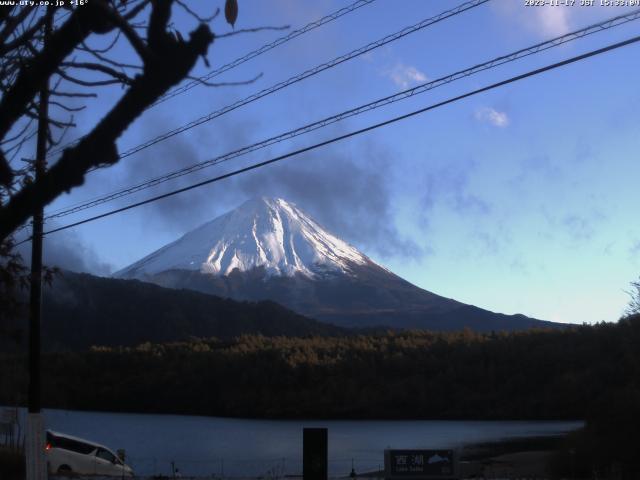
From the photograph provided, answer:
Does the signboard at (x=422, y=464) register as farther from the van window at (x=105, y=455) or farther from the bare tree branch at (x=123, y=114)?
the van window at (x=105, y=455)

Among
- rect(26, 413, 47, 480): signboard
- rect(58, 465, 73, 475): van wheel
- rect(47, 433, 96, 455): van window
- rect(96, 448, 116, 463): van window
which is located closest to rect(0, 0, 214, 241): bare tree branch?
rect(26, 413, 47, 480): signboard

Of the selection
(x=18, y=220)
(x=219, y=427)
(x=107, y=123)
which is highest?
(x=107, y=123)

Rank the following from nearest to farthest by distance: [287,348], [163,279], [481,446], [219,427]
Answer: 1. [481,446]
2. [219,427]
3. [287,348]
4. [163,279]

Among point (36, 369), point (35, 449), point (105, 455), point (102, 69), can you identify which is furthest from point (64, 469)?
point (102, 69)

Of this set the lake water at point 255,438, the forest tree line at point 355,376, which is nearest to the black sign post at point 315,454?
→ the lake water at point 255,438

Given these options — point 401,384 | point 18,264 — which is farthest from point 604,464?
point 401,384

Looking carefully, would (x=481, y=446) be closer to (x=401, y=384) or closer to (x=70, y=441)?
(x=70, y=441)
